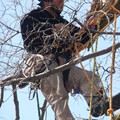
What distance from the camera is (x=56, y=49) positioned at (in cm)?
451

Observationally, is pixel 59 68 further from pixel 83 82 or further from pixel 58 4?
pixel 58 4

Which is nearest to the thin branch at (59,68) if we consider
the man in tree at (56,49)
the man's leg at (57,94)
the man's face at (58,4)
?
the man in tree at (56,49)

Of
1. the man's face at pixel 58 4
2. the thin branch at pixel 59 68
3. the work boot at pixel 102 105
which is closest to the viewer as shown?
the thin branch at pixel 59 68

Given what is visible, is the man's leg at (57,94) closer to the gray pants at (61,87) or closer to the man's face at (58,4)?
the gray pants at (61,87)

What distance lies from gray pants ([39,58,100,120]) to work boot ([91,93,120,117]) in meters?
0.15

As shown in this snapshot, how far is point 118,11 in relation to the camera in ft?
12.8

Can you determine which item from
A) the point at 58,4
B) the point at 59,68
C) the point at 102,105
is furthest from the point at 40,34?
the point at 102,105

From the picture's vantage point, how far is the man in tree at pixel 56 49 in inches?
171

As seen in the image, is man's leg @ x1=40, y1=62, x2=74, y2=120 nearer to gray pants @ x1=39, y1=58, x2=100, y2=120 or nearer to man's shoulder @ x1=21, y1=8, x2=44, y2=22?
gray pants @ x1=39, y1=58, x2=100, y2=120

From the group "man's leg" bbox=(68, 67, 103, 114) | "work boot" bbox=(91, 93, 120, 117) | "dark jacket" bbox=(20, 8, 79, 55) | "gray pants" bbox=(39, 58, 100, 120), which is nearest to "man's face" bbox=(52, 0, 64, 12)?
"dark jacket" bbox=(20, 8, 79, 55)

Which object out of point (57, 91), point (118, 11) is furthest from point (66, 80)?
point (118, 11)

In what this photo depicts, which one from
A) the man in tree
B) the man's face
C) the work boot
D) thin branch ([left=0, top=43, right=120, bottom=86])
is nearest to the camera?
thin branch ([left=0, top=43, right=120, bottom=86])

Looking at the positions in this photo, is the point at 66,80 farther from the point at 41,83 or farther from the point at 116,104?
the point at 116,104

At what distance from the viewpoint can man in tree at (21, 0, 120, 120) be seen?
4336mm
